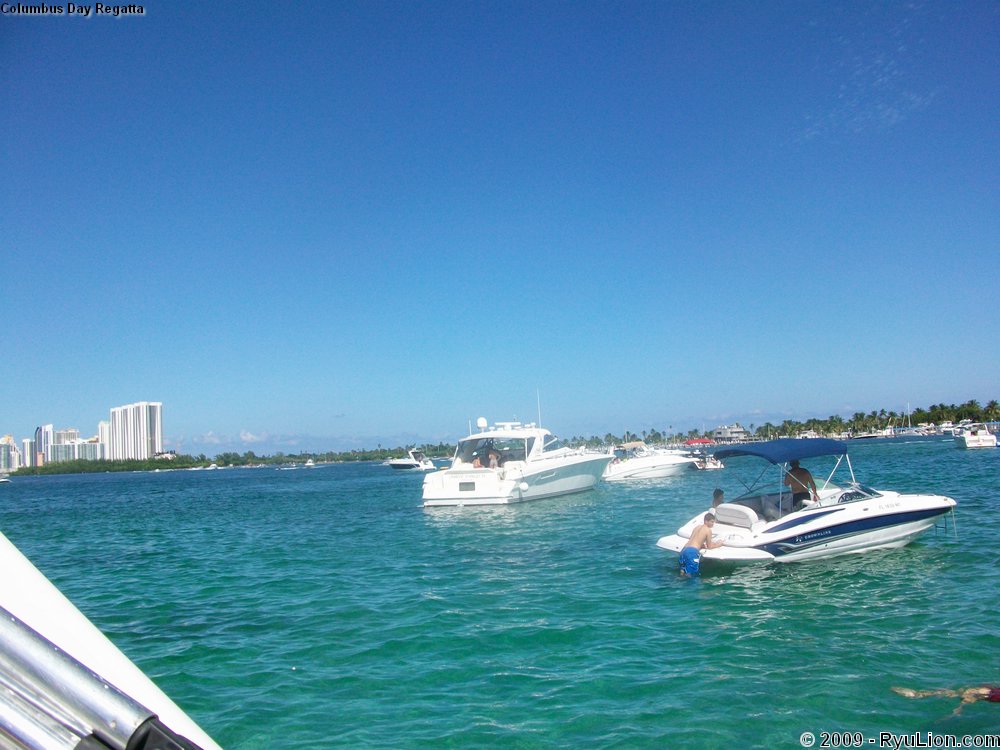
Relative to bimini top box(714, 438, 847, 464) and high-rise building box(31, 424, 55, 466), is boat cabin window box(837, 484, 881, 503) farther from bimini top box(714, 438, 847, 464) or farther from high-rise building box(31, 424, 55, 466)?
high-rise building box(31, 424, 55, 466)

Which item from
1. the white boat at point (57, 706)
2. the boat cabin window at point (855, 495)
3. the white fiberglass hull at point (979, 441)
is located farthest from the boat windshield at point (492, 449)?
the white fiberglass hull at point (979, 441)

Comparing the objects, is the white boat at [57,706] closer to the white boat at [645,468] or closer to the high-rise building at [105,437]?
the white boat at [645,468]

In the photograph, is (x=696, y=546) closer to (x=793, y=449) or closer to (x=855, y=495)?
(x=793, y=449)

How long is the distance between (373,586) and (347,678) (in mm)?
5800

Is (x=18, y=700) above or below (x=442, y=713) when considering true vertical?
above

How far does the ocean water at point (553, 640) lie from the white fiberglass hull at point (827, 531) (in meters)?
0.35

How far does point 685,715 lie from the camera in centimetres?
748

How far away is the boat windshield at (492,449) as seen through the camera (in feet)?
107

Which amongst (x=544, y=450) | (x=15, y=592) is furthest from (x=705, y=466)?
(x=15, y=592)

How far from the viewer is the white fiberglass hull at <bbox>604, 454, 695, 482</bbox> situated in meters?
46.2

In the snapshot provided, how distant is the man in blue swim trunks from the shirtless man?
5747 mm

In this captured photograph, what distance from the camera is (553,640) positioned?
10.2m

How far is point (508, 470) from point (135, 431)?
179 meters

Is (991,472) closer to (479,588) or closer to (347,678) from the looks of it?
(479,588)
